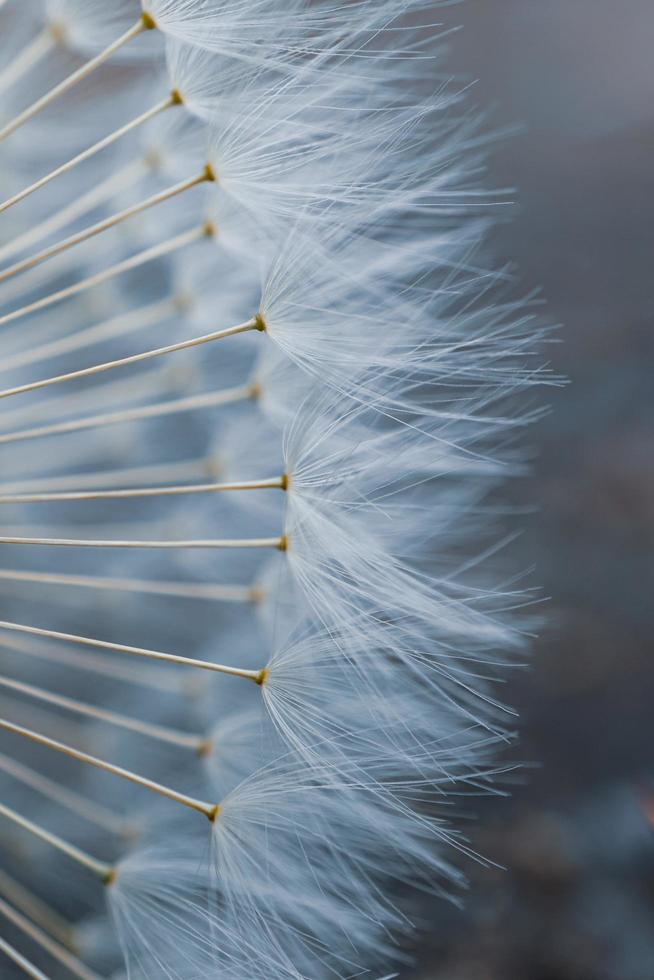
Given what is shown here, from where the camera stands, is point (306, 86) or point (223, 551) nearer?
point (306, 86)

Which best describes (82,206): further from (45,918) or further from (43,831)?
(45,918)

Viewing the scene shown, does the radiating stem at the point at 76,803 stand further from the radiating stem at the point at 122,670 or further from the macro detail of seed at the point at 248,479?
the radiating stem at the point at 122,670

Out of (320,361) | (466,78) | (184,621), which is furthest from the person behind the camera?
(466,78)

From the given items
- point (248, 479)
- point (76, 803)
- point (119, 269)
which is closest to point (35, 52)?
point (119, 269)

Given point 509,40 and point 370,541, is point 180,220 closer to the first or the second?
point 370,541

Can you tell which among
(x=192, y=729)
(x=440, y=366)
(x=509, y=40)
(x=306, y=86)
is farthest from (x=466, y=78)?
(x=192, y=729)

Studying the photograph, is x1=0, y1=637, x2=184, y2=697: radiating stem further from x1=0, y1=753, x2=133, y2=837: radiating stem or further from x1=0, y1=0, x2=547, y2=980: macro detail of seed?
x1=0, y1=753, x2=133, y2=837: radiating stem

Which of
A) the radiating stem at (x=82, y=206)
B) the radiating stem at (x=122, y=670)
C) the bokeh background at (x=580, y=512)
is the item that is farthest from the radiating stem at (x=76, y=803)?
the radiating stem at (x=82, y=206)
